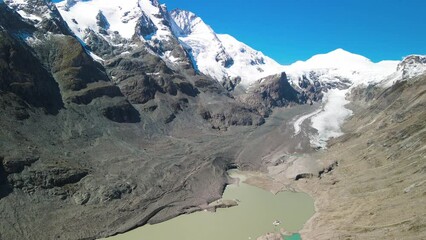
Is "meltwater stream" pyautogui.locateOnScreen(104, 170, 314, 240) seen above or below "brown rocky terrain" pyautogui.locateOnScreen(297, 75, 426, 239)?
below

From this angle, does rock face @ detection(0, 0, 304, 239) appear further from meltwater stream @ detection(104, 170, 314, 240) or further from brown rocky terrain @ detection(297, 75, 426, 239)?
brown rocky terrain @ detection(297, 75, 426, 239)

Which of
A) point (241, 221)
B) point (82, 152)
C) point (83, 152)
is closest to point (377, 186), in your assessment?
point (241, 221)

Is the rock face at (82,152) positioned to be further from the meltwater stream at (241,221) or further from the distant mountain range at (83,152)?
the meltwater stream at (241,221)

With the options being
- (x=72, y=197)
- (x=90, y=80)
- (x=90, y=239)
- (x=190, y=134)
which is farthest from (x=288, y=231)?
(x=90, y=80)

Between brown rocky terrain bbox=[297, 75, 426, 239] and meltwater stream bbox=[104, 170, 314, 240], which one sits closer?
brown rocky terrain bbox=[297, 75, 426, 239]

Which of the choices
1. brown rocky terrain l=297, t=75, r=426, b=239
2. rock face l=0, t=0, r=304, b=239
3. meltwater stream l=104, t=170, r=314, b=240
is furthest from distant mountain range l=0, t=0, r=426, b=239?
brown rocky terrain l=297, t=75, r=426, b=239

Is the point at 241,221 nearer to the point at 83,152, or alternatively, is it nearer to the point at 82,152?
the point at 83,152

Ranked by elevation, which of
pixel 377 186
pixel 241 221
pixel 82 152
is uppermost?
pixel 377 186

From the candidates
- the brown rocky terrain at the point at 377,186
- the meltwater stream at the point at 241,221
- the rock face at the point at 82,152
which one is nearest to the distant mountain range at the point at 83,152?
the rock face at the point at 82,152
